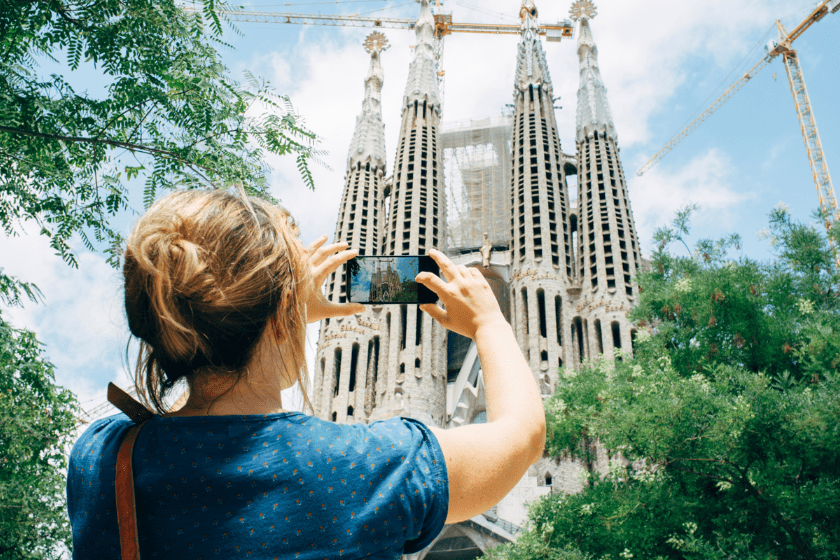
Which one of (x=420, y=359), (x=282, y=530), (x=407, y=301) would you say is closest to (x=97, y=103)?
(x=407, y=301)

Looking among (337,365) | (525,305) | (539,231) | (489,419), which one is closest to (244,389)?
(489,419)

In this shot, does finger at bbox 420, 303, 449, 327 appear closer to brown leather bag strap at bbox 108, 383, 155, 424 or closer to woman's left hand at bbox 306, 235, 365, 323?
woman's left hand at bbox 306, 235, 365, 323

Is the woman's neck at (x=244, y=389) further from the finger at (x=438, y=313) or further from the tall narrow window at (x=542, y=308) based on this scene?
the tall narrow window at (x=542, y=308)

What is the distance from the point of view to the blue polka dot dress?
1.09 meters

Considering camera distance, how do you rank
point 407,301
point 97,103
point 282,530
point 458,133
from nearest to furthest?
point 282,530 → point 407,301 → point 97,103 → point 458,133

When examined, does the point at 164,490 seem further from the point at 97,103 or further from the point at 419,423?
the point at 97,103

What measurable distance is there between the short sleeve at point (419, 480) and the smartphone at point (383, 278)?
31.7 inches

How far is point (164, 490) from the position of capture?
1099 mm

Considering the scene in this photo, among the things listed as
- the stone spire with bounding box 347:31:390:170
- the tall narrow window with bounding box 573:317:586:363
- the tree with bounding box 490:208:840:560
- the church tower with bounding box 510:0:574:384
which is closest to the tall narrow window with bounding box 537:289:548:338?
the church tower with bounding box 510:0:574:384

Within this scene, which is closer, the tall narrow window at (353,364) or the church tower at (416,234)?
the church tower at (416,234)

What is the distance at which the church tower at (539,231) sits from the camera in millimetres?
33719

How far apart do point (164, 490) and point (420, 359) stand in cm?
3417

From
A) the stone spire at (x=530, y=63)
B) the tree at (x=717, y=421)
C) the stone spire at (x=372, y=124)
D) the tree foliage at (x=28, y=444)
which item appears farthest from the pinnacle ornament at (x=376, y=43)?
the tree foliage at (x=28, y=444)

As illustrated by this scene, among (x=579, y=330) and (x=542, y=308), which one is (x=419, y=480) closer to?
(x=542, y=308)
